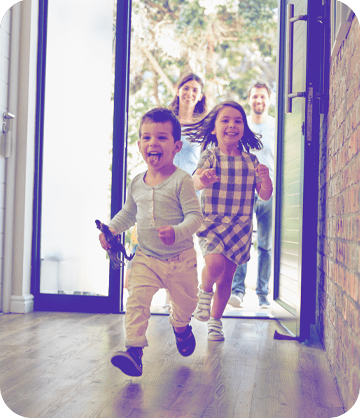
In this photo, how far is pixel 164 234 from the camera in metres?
1.50

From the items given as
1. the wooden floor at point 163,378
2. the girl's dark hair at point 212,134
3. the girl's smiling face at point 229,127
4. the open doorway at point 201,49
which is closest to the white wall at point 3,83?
the wooden floor at point 163,378

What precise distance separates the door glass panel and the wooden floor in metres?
0.72

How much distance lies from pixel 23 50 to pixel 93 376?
2.12m

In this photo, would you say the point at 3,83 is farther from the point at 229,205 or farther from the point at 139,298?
the point at 139,298

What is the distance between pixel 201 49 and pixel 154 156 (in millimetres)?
3906

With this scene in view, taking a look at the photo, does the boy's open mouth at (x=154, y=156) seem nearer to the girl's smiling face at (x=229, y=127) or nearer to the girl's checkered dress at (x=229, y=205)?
the girl's checkered dress at (x=229, y=205)

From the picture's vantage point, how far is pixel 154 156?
167cm

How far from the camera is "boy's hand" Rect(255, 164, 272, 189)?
2188 mm

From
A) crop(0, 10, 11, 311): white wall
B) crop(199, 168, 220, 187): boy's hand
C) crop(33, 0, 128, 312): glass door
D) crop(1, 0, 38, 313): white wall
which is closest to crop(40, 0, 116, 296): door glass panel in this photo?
crop(33, 0, 128, 312): glass door

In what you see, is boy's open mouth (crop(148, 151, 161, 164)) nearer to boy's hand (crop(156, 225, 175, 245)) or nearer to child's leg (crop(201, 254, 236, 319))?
boy's hand (crop(156, 225, 175, 245))

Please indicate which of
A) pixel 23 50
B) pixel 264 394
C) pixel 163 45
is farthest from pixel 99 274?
pixel 163 45

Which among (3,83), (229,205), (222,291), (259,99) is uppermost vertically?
(259,99)

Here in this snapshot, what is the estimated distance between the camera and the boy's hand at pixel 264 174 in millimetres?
2188

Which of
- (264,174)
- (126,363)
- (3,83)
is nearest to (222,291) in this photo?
(264,174)
